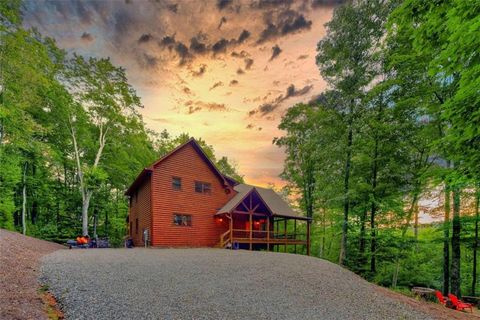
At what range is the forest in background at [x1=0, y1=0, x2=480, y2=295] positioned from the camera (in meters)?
11.7

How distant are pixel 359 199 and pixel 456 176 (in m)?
11.2

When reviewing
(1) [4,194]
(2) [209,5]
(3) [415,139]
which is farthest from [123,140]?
(3) [415,139]

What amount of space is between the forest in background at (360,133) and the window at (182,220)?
8577 millimetres

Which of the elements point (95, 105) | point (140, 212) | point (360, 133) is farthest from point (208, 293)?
point (95, 105)

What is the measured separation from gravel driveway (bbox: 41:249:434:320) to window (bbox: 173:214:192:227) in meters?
9.30

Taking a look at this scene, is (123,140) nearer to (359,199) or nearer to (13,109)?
(13,109)

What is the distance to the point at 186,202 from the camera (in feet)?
66.1

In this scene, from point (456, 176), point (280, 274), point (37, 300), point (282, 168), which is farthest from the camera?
point (282, 168)

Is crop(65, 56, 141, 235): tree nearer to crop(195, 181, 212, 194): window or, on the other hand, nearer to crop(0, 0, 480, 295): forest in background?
crop(0, 0, 480, 295): forest in background

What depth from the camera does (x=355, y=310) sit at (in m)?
→ 6.53

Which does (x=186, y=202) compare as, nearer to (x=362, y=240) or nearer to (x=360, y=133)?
(x=362, y=240)

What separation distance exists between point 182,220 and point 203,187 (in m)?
3.33

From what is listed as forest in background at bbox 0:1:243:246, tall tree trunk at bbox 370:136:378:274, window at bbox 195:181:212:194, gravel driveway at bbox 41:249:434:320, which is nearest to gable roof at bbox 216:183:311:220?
window at bbox 195:181:212:194

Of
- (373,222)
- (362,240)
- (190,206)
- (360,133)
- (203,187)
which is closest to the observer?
(360,133)
